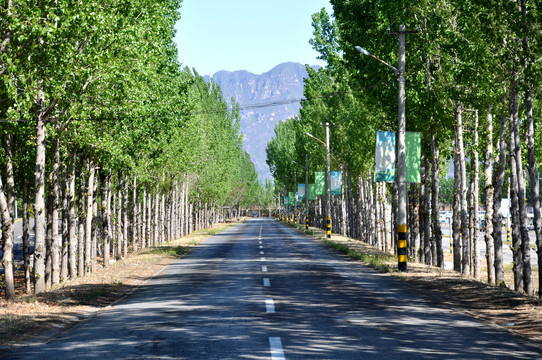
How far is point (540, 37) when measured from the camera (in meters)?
14.9

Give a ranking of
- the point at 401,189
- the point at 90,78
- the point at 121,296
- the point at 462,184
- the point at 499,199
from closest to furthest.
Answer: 1. the point at 121,296
2. the point at 90,78
3. the point at 401,189
4. the point at 499,199
5. the point at 462,184

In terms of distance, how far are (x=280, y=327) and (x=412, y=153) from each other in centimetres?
1361

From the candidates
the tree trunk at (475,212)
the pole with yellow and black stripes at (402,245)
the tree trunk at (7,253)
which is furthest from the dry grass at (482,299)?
the tree trunk at (7,253)

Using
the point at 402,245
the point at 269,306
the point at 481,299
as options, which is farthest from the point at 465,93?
the point at 269,306

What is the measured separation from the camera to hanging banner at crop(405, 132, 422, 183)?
23.2 metres

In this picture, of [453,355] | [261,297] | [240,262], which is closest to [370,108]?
[240,262]

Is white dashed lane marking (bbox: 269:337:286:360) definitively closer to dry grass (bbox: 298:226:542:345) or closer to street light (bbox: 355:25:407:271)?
dry grass (bbox: 298:226:542:345)

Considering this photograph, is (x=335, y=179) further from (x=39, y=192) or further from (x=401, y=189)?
(x=39, y=192)

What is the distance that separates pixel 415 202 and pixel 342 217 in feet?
98.3

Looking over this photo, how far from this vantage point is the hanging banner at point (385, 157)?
74.4 feet

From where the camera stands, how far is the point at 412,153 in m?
23.1

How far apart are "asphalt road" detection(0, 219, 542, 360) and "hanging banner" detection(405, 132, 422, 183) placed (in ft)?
18.5

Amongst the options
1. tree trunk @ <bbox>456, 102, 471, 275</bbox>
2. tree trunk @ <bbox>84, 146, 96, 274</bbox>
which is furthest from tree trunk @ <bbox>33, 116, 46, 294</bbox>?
tree trunk @ <bbox>456, 102, 471, 275</bbox>

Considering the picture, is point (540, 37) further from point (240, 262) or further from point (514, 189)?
point (240, 262)
